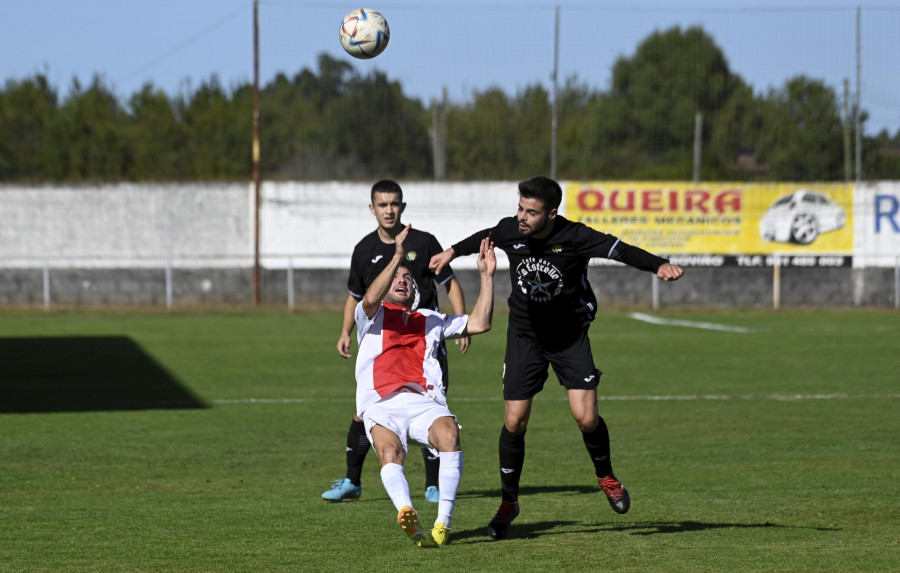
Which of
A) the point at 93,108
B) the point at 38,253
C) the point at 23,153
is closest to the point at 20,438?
the point at 38,253

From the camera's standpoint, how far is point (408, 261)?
329 inches

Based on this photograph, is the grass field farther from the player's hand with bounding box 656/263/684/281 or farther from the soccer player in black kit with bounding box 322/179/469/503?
the player's hand with bounding box 656/263/684/281

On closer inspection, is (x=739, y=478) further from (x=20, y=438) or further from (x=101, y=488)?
(x=20, y=438)

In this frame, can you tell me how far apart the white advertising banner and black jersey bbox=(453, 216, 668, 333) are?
26624 millimetres

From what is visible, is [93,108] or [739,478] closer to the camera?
[739,478]

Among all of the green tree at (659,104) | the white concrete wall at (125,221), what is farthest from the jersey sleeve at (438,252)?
the green tree at (659,104)

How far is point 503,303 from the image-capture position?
3142 cm

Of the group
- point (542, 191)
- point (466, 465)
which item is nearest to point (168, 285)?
point (466, 465)

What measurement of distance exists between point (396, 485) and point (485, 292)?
127 centimetres

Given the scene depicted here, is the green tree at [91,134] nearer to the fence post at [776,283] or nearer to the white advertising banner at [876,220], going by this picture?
the fence post at [776,283]

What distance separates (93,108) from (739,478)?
41.0 metres

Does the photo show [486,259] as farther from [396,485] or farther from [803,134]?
[803,134]

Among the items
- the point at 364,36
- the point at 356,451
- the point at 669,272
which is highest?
the point at 364,36

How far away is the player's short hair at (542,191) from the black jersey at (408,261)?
163 cm
